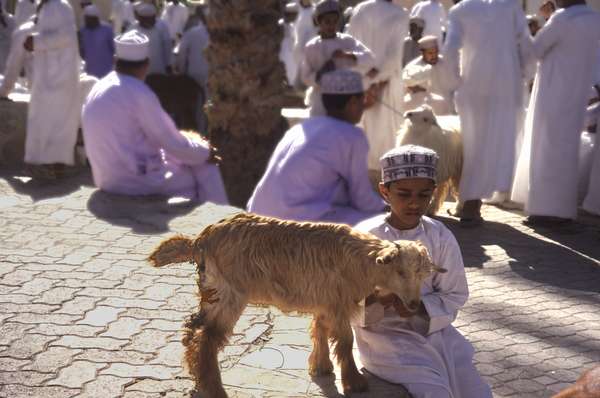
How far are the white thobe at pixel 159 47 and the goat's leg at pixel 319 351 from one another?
10021 mm

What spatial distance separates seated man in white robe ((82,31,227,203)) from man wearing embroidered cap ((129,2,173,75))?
6230 mm

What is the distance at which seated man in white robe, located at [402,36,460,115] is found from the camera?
8.24m

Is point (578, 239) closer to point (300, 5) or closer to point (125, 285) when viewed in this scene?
point (125, 285)

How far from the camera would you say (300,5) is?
769 inches

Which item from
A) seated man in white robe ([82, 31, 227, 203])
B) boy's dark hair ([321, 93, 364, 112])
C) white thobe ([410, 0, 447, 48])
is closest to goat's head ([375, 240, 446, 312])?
boy's dark hair ([321, 93, 364, 112])

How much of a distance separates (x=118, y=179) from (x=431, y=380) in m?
4.00

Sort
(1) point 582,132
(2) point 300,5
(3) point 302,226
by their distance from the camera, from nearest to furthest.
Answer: (3) point 302,226 → (1) point 582,132 → (2) point 300,5

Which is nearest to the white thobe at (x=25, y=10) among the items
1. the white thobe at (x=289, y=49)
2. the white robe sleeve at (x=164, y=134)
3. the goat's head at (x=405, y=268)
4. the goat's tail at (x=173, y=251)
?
the white thobe at (x=289, y=49)

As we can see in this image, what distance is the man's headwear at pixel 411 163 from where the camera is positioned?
3.70 metres

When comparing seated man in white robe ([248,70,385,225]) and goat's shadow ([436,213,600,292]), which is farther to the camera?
goat's shadow ([436,213,600,292])

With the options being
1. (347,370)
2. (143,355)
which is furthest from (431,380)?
(143,355)

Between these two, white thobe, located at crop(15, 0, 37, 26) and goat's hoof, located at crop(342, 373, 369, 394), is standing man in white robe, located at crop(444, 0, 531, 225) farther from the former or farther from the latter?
white thobe, located at crop(15, 0, 37, 26)

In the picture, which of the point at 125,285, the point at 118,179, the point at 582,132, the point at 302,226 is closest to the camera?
the point at 302,226

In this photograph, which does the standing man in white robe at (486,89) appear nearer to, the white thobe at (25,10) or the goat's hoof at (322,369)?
the goat's hoof at (322,369)
